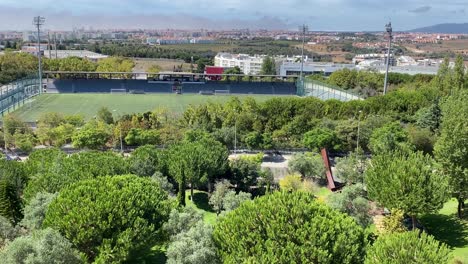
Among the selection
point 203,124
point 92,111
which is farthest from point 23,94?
point 203,124

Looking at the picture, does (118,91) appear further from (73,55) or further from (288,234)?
(288,234)

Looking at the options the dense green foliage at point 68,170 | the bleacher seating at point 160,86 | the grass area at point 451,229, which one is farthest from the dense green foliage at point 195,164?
the bleacher seating at point 160,86

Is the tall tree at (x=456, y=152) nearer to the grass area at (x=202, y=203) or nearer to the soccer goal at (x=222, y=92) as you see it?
the grass area at (x=202, y=203)

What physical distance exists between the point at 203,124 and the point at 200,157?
1530 cm

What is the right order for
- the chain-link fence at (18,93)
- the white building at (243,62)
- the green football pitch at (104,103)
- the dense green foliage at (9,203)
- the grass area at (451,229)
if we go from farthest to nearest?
the white building at (243,62), the green football pitch at (104,103), the chain-link fence at (18,93), the dense green foliage at (9,203), the grass area at (451,229)

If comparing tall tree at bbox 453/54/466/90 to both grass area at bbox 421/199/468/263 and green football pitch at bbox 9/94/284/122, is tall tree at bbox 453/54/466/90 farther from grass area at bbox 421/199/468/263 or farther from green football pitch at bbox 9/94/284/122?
green football pitch at bbox 9/94/284/122

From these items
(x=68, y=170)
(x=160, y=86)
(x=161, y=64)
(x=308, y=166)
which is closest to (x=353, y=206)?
(x=308, y=166)

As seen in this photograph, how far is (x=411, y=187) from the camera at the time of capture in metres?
25.7

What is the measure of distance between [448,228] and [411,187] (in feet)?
16.0

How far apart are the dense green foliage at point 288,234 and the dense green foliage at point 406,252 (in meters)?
1.52

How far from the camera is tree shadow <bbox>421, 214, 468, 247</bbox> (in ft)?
86.1

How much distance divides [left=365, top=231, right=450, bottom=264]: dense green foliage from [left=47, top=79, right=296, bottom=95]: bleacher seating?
7498cm

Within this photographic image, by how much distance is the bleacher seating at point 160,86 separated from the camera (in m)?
89.6

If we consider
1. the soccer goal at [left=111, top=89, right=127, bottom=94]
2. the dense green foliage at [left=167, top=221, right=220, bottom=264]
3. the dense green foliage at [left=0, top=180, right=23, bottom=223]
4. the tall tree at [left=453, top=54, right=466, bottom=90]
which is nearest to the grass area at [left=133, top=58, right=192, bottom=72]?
the soccer goal at [left=111, top=89, right=127, bottom=94]
